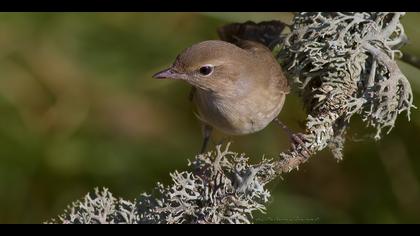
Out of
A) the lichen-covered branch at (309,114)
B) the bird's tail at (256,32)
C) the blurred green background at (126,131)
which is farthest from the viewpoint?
the blurred green background at (126,131)

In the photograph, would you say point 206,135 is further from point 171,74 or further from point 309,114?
point 309,114

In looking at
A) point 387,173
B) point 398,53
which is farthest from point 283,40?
point 387,173

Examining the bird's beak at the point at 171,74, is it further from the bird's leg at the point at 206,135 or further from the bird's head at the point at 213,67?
the bird's leg at the point at 206,135

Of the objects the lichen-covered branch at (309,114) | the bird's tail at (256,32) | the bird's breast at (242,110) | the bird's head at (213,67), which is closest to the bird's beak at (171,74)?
the bird's head at (213,67)

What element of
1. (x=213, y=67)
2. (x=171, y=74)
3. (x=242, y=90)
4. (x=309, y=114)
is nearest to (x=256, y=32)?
(x=242, y=90)

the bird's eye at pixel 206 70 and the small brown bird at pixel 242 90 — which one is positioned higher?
the bird's eye at pixel 206 70

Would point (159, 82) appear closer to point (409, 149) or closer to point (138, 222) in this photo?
point (409, 149)

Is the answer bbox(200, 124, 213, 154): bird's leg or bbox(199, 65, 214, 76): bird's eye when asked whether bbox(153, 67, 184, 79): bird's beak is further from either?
bbox(200, 124, 213, 154): bird's leg
